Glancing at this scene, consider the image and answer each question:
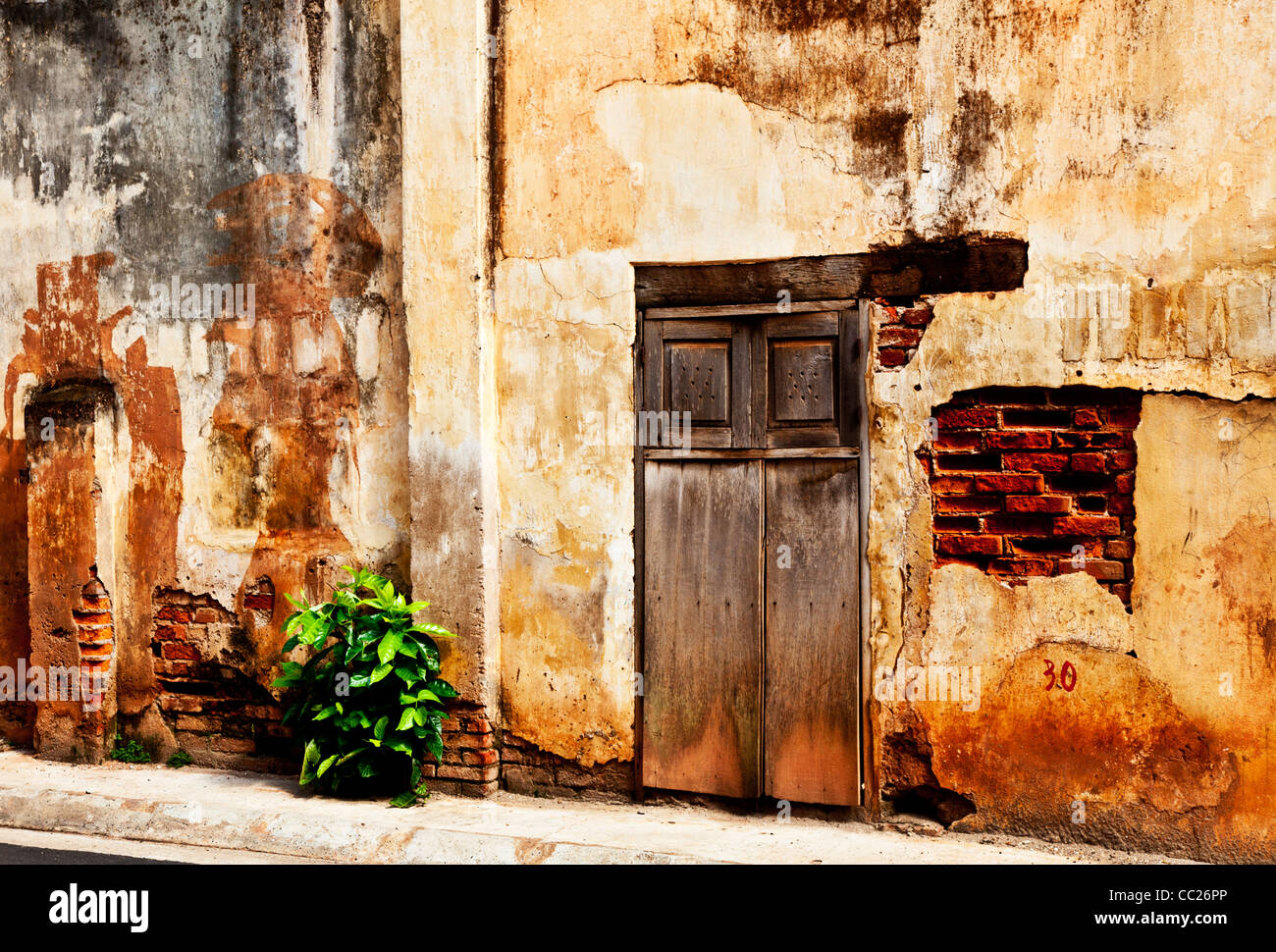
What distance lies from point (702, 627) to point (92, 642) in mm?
3603

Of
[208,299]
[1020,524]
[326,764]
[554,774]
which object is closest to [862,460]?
[1020,524]

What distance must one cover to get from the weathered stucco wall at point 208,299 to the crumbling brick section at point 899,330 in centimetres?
247

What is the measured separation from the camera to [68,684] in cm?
628

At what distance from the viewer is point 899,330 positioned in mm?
4863

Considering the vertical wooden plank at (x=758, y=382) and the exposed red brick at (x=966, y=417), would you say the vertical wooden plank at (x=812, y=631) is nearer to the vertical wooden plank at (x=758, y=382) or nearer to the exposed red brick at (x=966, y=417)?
the vertical wooden plank at (x=758, y=382)

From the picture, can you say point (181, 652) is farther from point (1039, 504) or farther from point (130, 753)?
point (1039, 504)

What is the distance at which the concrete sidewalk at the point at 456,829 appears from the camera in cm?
456

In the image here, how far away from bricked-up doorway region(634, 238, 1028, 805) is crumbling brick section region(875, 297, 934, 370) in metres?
0.06

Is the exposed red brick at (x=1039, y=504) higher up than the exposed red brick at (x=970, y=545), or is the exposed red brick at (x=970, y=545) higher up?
the exposed red brick at (x=1039, y=504)

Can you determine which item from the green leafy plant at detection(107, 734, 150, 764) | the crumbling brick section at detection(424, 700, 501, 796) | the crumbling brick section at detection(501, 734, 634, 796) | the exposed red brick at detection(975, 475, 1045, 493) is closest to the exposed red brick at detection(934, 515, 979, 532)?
the exposed red brick at detection(975, 475, 1045, 493)

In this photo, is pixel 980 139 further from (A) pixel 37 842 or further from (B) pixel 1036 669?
(A) pixel 37 842

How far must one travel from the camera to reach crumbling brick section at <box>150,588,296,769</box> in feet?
19.8

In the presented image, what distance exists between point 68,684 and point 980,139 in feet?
18.6

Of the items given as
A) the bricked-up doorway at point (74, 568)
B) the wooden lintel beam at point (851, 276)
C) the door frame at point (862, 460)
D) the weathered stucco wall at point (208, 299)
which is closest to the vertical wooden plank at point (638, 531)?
the wooden lintel beam at point (851, 276)
